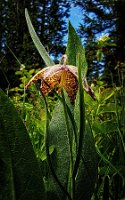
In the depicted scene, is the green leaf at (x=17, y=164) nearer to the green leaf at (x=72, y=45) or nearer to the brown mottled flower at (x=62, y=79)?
the brown mottled flower at (x=62, y=79)

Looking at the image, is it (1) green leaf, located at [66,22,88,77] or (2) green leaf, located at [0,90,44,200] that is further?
(1) green leaf, located at [66,22,88,77]

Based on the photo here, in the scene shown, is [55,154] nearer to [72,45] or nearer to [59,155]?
[59,155]

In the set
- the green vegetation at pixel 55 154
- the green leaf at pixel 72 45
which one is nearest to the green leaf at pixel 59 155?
the green vegetation at pixel 55 154

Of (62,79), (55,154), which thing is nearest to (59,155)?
(55,154)

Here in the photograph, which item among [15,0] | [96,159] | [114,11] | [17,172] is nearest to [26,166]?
[17,172]

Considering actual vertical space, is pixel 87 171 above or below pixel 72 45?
below

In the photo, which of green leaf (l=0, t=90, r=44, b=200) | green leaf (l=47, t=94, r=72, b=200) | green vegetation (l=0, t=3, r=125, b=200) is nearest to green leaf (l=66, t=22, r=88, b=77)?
green vegetation (l=0, t=3, r=125, b=200)

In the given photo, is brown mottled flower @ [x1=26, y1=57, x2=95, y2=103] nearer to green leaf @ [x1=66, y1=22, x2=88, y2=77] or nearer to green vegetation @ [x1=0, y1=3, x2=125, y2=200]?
green vegetation @ [x1=0, y1=3, x2=125, y2=200]

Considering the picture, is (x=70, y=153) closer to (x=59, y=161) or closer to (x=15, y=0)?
(x=59, y=161)
